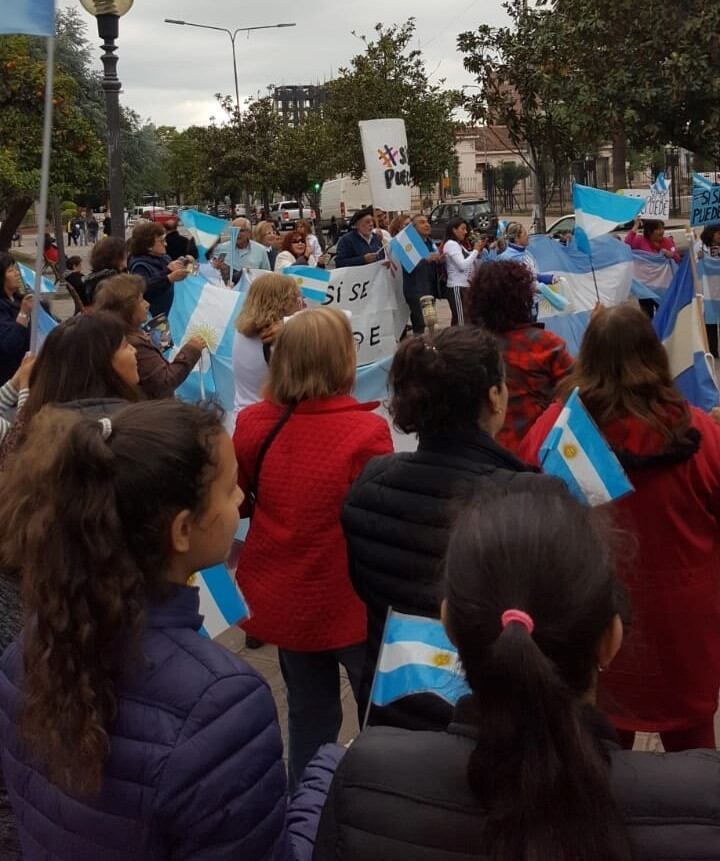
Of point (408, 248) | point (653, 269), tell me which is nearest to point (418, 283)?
point (408, 248)

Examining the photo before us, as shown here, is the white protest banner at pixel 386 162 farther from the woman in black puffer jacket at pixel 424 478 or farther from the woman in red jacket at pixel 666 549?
the woman in black puffer jacket at pixel 424 478

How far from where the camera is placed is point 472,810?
122 centimetres

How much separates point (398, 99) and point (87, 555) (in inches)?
Result: 1276

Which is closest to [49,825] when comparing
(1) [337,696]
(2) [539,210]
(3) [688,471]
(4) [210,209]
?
(1) [337,696]

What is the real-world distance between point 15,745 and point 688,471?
1.85 metres

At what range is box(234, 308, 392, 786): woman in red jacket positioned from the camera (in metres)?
2.82

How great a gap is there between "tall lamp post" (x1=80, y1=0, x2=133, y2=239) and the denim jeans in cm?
549

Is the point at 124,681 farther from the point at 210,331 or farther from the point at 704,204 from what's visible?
the point at 704,204

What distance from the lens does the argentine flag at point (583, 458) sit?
252cm

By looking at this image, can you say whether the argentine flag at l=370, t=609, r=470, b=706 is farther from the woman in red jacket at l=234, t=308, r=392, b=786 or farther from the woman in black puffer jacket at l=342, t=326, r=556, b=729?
the woman in red jacket at l=234, t=308, r=392, b=786

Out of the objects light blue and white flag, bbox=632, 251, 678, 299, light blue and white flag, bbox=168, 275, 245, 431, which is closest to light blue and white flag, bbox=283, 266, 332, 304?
light blue and white flag, bbox=168, 275, 245, 431

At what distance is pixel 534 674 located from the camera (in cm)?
115

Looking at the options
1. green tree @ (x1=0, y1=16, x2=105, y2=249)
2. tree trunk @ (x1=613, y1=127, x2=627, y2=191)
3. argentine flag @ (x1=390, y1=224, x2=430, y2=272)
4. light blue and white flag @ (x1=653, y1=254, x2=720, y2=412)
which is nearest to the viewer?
light blue and white flag @ (x1=653, y1=254, x2=720, y2=412)

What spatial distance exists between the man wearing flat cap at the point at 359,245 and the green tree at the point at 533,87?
236 inches
